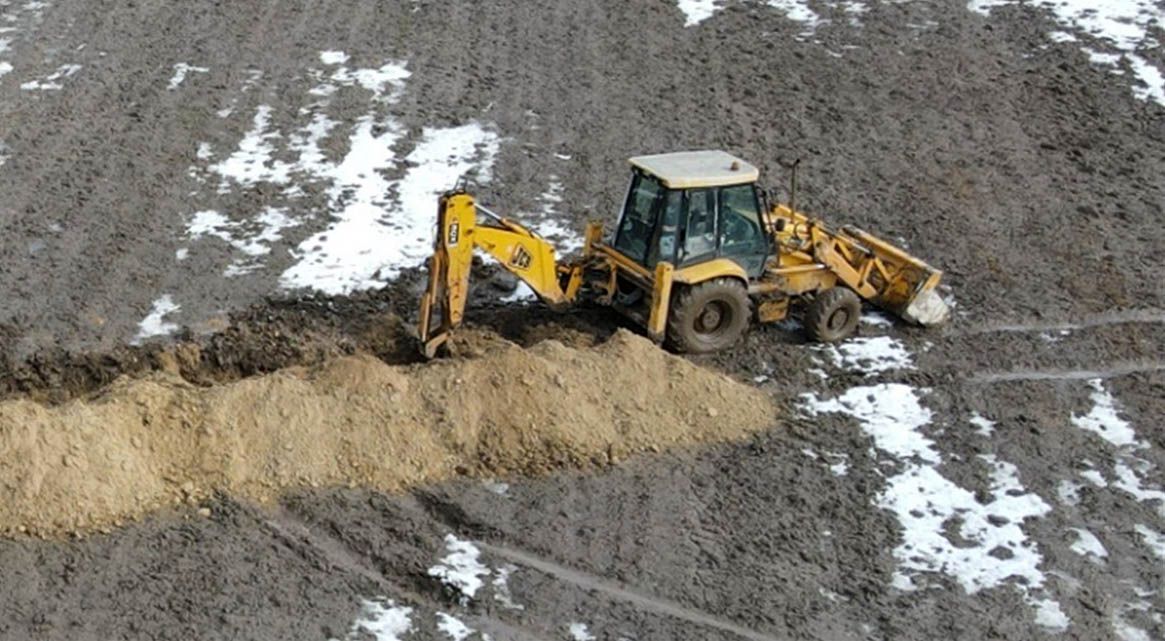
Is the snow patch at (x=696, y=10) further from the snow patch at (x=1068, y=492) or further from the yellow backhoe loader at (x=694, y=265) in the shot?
the snow patch at (x=1068, y=492)

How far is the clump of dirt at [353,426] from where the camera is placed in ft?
37.3

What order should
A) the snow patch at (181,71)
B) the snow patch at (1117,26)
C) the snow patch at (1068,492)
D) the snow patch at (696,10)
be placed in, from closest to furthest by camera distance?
the snow patch at (1068,492) < the snow patch at (181,71) < the snow patch at (1117,26) < the snow patch at (696,10)

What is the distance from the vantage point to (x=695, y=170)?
13625mm

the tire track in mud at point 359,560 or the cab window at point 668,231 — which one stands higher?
the cab window at point 668,231

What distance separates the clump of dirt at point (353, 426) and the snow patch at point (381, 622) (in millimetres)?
1494

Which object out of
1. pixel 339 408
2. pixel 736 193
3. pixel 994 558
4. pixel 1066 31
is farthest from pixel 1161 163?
pixel 339 408

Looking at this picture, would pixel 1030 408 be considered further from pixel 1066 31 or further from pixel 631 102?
pixel 1066 31

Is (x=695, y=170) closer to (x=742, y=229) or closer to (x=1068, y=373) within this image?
(x=742, y=229)

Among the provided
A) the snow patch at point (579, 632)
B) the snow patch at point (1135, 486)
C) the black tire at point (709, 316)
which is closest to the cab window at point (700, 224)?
the black tire at point (709, 316)

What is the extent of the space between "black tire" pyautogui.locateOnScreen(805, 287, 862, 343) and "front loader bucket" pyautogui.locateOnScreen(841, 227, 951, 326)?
430 millimetres

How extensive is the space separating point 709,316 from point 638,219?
113 centimetres

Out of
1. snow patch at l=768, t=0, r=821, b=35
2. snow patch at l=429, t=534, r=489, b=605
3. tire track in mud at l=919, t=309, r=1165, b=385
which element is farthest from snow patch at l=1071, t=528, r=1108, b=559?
snow patch at l=768, t=0, r=821, b=35

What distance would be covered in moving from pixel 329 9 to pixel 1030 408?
1303 centimetres

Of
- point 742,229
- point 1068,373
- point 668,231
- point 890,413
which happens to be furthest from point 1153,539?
point 668,231
